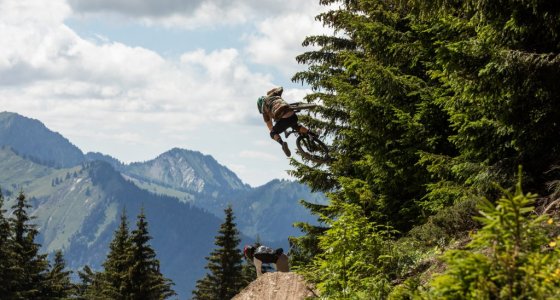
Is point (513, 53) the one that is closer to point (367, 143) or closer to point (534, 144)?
point (534, 144)

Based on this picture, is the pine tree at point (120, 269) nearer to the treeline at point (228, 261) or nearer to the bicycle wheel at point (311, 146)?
the treeline at point (228, 261)

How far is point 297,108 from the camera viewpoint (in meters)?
15.1

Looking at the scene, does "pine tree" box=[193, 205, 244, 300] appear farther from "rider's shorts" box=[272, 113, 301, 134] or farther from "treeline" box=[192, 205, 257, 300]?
"rider's shorts" box=[272, 113, 301, 134]

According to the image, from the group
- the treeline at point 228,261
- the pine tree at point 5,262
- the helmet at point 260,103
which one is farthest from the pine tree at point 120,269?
the helmet at point 260,103

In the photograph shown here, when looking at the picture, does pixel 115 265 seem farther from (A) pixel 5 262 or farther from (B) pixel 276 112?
(B) pixel 276 112

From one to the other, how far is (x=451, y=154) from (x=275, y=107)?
4604 millimetres

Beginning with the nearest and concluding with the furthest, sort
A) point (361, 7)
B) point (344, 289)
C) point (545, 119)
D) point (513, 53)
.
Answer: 1. point (344, 289)
2. point (513, 53)
3. point (545, 119)
4. point (361, 7)

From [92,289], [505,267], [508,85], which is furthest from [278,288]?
[92,289]

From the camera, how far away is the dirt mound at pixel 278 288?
35.6 feet

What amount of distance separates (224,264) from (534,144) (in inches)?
1554

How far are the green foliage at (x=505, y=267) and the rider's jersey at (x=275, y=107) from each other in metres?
10.9

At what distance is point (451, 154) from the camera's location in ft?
45.9

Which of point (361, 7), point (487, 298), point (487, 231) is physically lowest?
point (487, 298)

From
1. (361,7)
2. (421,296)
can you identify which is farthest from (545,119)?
(361,7)
